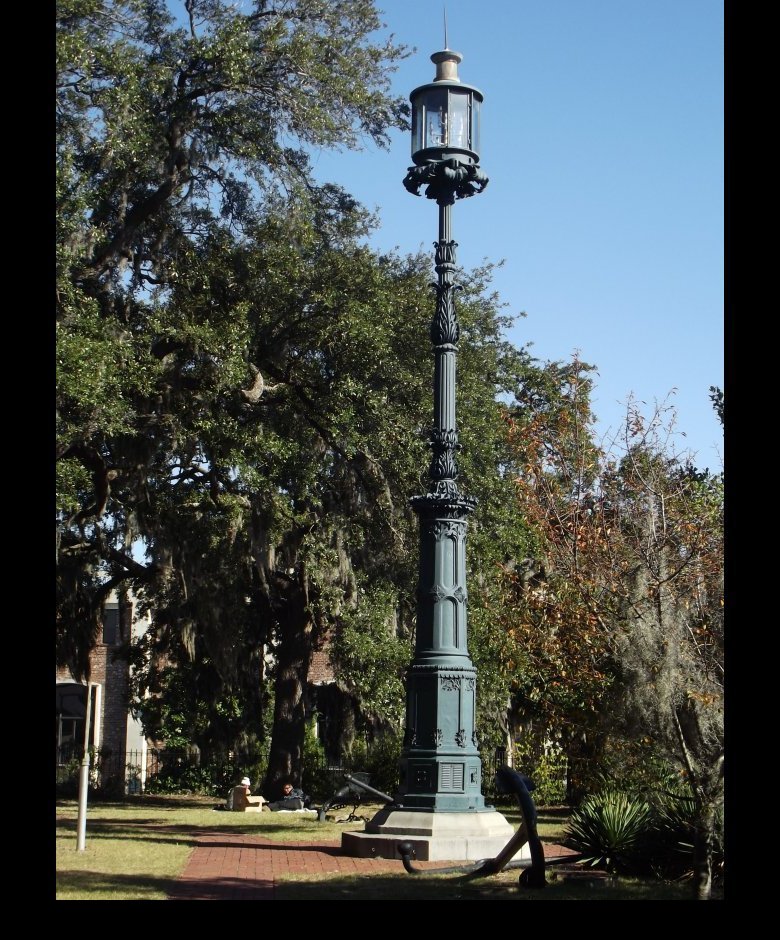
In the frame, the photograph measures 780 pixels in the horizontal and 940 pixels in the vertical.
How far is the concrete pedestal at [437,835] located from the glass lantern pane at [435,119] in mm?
8887

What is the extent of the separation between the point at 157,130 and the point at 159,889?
468 inches

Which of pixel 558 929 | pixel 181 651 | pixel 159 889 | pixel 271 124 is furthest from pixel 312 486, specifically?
pixel 558 929

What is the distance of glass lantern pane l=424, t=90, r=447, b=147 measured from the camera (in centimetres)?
1599

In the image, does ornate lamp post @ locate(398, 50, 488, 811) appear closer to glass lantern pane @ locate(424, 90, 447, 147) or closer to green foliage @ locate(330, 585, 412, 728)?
glass lantern pane @ locate(424, 90, 447, 147)

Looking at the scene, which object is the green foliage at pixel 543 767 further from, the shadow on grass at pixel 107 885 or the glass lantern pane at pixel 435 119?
the glass lantern pane at pixel 435 119

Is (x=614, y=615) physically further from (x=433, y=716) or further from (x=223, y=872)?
(x=223, y=872)

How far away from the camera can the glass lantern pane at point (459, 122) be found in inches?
631

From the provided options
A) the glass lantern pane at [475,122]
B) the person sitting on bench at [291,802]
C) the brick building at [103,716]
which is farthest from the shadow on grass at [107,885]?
the brick building at [103,716]

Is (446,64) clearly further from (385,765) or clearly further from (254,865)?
(385,765)

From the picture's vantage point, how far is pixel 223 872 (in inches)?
534

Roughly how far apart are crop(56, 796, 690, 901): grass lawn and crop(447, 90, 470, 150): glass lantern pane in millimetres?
9474

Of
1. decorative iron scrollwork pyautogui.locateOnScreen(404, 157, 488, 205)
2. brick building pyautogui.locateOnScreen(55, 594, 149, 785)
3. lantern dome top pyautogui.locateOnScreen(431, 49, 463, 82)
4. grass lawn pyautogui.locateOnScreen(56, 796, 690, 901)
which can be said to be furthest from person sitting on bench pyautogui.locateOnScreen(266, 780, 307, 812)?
lantern dome top pyautogui.locateOnScreen(431, 49, 463, 82)

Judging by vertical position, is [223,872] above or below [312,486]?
below
